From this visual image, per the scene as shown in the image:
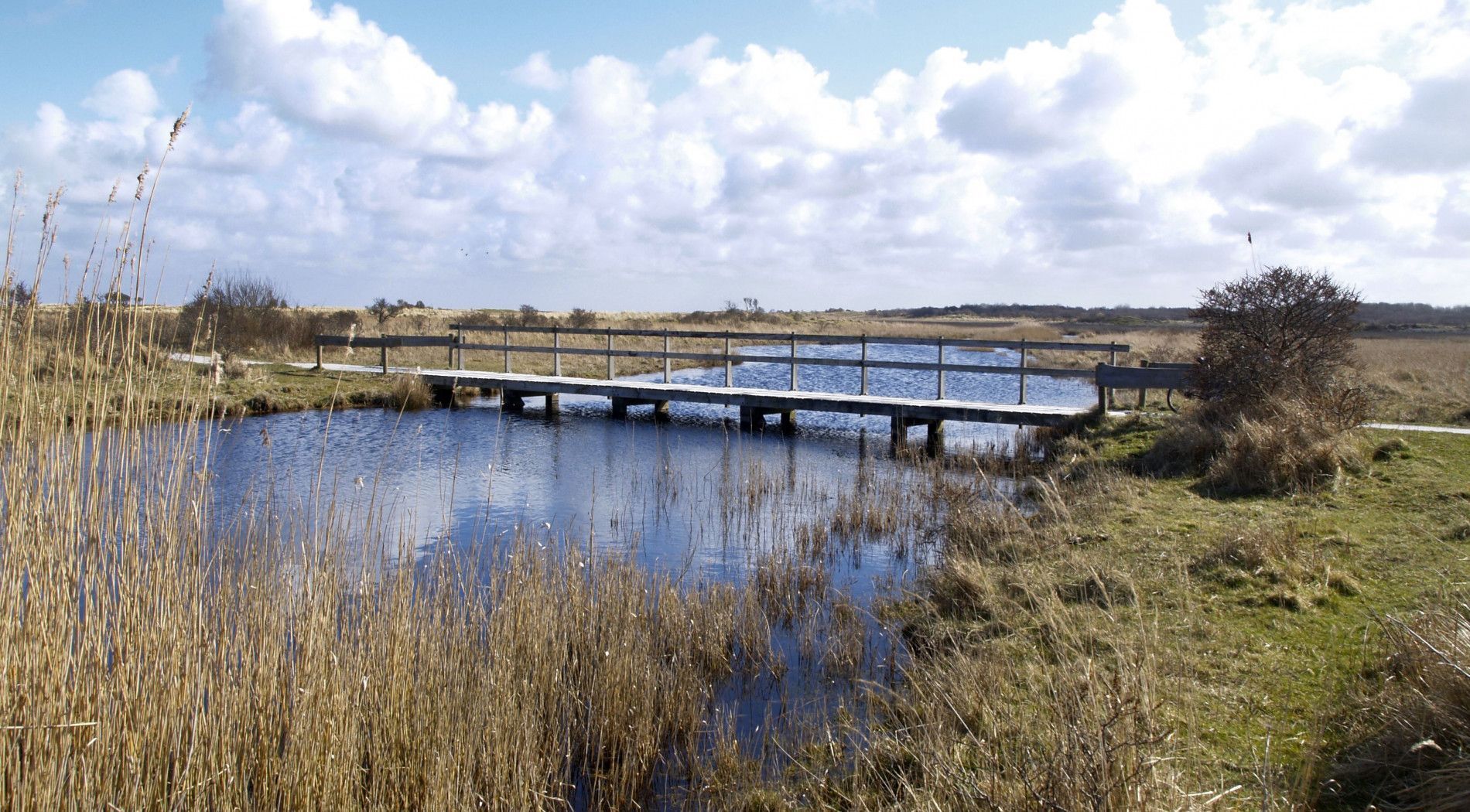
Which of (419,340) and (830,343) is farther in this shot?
(419,340)

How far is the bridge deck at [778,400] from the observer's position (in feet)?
47.7

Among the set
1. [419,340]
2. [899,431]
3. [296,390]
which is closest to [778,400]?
[899,431]

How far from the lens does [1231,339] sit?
1121cm

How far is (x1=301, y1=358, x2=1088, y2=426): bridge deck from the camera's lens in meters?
14.5

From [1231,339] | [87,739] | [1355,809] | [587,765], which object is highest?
[1231,339]

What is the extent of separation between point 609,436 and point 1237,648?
12.0 metres

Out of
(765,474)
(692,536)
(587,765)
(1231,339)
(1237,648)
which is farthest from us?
(765,474)

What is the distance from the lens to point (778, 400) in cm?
1659

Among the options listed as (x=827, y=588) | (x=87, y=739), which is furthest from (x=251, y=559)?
(x=827, y=588)

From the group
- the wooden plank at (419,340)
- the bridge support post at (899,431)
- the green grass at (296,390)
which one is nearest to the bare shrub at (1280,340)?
the bridge support post at (899,431)

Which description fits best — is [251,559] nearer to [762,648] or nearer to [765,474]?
[762,648]

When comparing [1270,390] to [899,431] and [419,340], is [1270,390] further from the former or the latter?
[419,340]

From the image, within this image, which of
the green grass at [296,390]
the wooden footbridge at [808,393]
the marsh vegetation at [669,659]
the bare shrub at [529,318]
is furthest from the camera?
the bare shrub at [529,318]

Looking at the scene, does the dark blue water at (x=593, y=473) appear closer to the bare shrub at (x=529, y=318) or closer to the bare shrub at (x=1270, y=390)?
the bare shrub at (x=1270, y=390)
